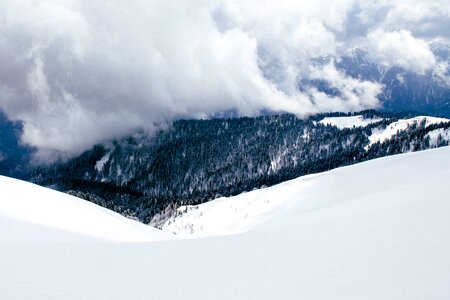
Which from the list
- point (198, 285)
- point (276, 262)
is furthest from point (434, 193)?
point (198, 285)

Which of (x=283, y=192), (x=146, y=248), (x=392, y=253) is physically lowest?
(x=392, y=253)

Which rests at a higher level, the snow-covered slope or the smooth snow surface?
the snow-covered slope

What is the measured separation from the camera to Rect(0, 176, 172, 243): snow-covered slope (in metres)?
16.6

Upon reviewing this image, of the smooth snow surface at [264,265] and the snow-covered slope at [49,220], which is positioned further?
the snow-covered slope at [49,220]

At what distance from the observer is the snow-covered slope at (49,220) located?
54.4ft

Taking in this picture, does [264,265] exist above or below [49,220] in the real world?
below

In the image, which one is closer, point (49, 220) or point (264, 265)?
point (264, 265)

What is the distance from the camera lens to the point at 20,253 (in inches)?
514

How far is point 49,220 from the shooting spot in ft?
67.8

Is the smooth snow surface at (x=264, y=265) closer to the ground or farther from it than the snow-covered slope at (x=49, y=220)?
closer to the ground

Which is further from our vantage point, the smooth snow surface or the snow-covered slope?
the snow-covered slope

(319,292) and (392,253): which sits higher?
(392,253)

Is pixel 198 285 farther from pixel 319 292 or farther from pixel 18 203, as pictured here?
pixel 18 203

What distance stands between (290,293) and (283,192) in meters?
75.6
